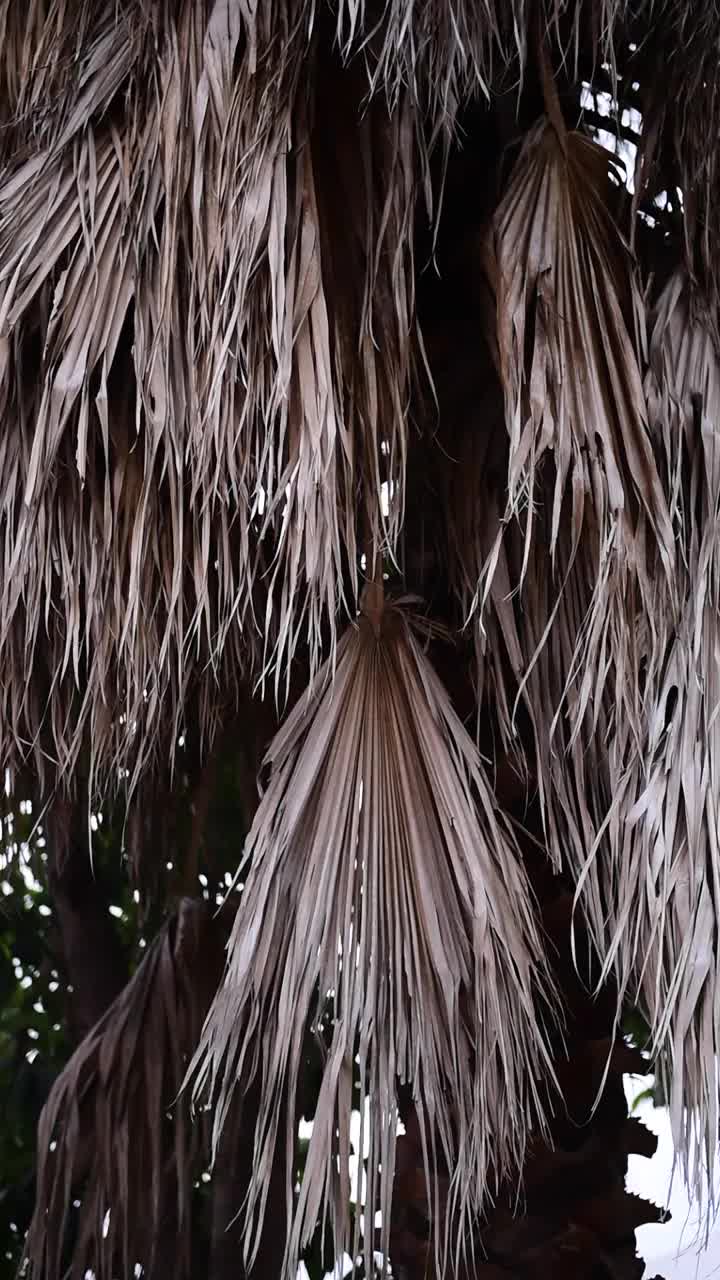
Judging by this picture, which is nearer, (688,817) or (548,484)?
(688,817)

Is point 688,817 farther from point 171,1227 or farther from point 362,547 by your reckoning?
point 171,1227

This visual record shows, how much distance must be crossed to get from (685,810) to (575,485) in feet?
1.40

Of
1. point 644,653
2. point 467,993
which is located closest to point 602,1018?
point 467,993

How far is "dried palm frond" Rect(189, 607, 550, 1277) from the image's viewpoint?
1.73 metres

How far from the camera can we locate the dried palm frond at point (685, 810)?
1.74 metres

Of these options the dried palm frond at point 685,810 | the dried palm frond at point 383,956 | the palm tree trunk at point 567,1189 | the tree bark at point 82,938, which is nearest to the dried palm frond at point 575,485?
the dried palm frond at point 685,810

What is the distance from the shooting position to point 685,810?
1771 millimetres

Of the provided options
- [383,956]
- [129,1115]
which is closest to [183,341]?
[383,956]

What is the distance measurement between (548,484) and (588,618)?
24 centimetres

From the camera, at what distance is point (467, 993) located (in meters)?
1.79

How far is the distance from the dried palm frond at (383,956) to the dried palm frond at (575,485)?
150 millimetres

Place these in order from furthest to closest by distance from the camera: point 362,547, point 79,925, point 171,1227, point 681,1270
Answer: point 79,925 → point 171,1227 → point 681,1270 → point 362,547

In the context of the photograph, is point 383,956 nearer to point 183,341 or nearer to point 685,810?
point 685,810

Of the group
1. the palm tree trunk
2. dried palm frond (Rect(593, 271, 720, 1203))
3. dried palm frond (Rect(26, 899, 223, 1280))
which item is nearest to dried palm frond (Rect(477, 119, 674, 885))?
dried palm frond (Rect(593, 271, 720, 1203))
